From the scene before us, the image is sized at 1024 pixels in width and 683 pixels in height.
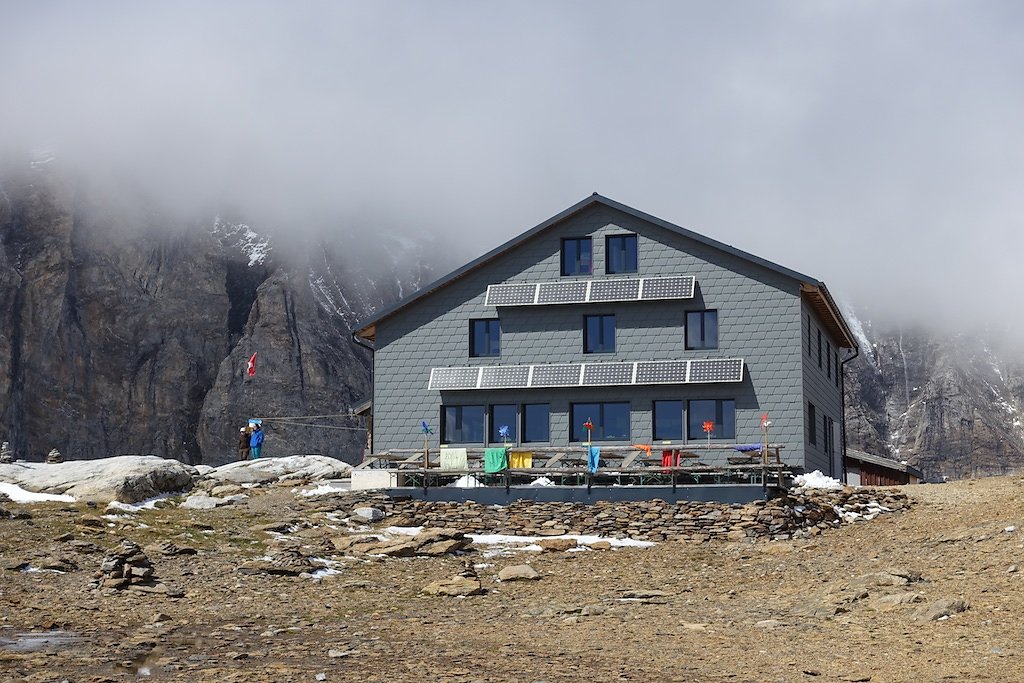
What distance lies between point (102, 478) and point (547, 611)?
16.5 metres

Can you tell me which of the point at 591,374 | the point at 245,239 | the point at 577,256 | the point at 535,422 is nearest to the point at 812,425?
the point at 591,374

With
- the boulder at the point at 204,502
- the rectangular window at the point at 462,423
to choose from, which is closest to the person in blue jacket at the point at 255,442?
the rectangular window at the point at 462,423

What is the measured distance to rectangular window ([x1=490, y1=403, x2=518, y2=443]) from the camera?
40438mm

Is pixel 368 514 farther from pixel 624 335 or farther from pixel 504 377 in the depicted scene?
pixel 624 335

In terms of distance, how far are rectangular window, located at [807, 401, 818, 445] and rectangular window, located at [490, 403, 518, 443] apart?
9599mm

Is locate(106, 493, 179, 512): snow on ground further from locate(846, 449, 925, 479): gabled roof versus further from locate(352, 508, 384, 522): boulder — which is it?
locate(846, 449, 925, 479): gabled roof

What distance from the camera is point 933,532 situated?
26.4 meters

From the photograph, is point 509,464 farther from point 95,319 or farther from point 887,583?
point 95,319

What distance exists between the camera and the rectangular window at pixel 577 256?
41062mm

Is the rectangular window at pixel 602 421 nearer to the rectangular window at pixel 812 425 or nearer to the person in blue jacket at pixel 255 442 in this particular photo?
the rectangular window at pixel 812 425

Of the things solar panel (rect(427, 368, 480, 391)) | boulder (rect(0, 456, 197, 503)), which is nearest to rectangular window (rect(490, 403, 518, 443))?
solar panel (rect(427, 368, 480, 391))

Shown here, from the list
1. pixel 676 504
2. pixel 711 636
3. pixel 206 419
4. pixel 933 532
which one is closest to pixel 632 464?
pixel 676 504

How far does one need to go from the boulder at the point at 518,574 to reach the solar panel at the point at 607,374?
47.7 ft

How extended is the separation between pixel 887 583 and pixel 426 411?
75.6 feet
